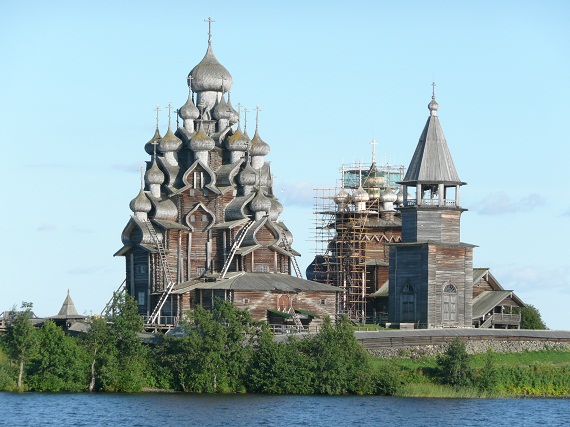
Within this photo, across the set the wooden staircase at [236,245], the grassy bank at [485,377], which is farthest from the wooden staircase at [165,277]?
the grassy bank at [485,377]

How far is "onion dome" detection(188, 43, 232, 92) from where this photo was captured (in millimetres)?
93062

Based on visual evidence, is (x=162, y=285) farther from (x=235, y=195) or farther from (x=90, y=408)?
(x=90, y=408)

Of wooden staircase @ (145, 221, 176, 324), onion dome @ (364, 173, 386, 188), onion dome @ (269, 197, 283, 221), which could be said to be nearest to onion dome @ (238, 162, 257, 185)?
onion dome @ (269, 197, 283, 221)

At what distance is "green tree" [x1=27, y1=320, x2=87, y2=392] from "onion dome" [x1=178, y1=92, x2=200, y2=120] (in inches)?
768

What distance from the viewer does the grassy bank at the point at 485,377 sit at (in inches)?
3019

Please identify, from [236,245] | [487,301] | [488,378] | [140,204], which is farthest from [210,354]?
[487,301]

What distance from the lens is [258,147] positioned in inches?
3612

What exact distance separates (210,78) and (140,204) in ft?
29.0

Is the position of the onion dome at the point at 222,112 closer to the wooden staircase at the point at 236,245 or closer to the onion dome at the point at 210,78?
the onion dome at the point at 210,78

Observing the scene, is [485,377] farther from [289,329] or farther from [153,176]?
[153,176]

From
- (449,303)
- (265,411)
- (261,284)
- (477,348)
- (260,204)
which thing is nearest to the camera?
(265,411)

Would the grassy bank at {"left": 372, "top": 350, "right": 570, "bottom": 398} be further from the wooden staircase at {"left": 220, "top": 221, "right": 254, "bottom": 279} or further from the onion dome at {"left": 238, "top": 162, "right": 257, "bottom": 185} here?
the onion dome at {"left": 238, "top": 162, "right": 257, "bottom": 185}

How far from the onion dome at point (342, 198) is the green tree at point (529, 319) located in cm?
1174

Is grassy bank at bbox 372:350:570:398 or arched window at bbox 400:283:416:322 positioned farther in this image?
arched window at bbox 400:283:416:322
